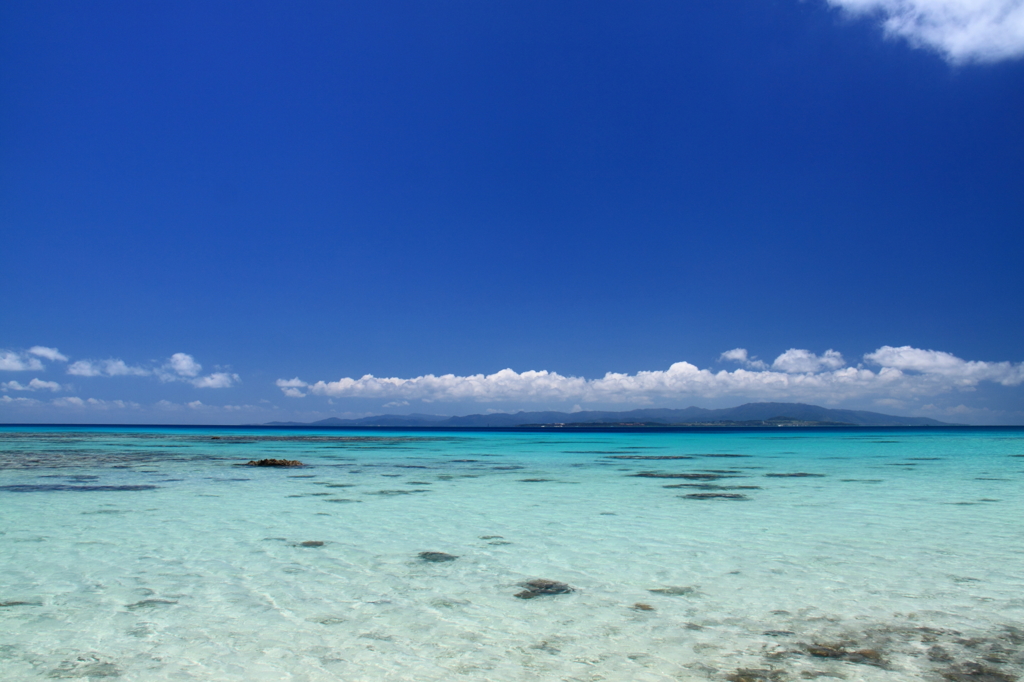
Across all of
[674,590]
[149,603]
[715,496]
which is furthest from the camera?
[715,496]

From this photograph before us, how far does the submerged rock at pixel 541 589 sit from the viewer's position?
646cm

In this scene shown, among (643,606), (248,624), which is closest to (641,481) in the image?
(643,606)

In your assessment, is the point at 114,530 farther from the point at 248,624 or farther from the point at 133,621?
the point at 248,624

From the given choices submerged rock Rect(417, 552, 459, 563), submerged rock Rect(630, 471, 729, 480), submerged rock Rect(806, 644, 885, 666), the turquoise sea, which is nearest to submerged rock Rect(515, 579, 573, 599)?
the turquoise sea

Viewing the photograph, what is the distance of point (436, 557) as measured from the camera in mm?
8234

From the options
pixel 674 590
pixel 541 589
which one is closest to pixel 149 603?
pixel 541 589

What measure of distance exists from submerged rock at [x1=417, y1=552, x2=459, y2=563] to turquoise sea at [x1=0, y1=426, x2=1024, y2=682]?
13 cm

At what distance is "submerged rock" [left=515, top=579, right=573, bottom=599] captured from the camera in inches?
254

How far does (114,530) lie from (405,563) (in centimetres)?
577

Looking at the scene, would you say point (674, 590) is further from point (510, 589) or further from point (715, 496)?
point (715, 496)

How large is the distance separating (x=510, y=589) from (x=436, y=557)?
6.20ft

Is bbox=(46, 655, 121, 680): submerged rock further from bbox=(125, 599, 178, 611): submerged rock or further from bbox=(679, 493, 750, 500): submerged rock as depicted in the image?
bbox=(679, 493, 750, 500): submerged rock

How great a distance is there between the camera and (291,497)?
14930mm

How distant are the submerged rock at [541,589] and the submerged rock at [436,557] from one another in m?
1.62
